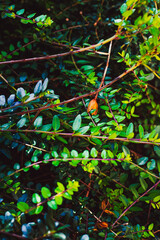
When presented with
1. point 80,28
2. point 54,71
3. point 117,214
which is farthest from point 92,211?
point 80,28

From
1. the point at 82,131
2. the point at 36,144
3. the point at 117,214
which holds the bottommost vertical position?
the point at 117,214

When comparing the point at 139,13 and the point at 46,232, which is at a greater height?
the point at 139,13

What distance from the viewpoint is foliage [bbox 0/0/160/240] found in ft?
2.51

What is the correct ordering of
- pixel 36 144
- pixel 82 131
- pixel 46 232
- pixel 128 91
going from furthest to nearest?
pixel 128 91, pixel 36 144, pixel 82 131, pixel 46 232

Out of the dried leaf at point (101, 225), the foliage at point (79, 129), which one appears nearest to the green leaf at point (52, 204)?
the foliage at point (79, 129)

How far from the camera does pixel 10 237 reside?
64 cm

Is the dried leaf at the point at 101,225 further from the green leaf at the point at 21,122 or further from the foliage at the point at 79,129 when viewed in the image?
the green leaf at the point at 21,122

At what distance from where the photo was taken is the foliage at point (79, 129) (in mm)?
766

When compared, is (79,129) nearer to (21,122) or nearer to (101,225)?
(21,122)

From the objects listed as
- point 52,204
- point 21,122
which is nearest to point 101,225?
point 52,204

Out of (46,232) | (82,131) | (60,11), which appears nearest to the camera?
(46,232)

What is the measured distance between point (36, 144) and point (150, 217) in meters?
0.75

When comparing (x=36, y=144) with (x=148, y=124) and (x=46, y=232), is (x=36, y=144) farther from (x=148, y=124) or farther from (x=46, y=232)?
(x=148, y=124)

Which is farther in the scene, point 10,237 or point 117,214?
point 117,214
